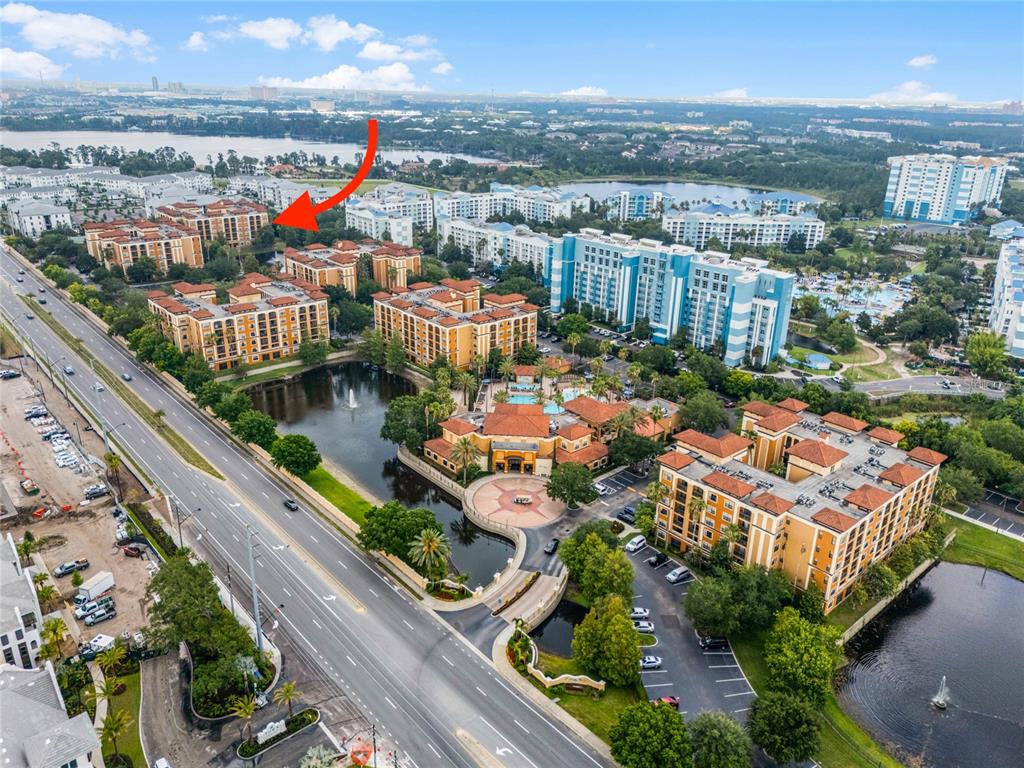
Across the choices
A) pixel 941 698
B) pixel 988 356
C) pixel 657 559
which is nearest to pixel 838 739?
pixel 941 698

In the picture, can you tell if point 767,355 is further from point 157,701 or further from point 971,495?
point 157,701

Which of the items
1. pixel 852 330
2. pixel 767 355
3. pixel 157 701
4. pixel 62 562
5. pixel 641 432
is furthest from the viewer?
pixel 852 330

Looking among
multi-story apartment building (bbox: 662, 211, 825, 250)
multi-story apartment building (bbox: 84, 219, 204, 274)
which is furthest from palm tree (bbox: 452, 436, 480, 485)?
multi-story apartment building (bbox: 662, 211, 825, 250)

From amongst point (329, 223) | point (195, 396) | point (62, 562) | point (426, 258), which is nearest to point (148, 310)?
point (195, 396)

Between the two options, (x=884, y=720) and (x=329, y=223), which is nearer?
(x=884, y=720)

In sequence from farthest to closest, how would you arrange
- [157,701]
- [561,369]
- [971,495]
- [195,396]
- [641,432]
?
1. [561,369]
2. [195,396]
3. [641,432]
4. [971,495]
5. [157,701]
